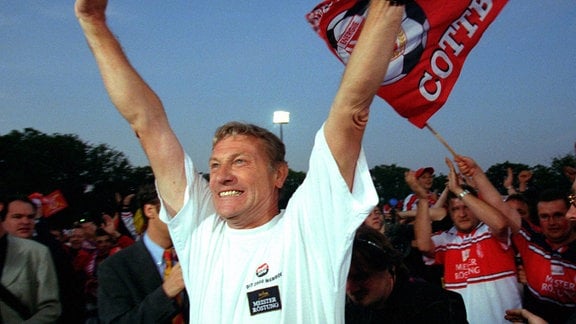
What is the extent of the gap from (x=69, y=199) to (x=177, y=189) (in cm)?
5757

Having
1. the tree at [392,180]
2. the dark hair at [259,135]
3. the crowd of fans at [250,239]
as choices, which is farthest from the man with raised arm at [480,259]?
the tree at [392,180]

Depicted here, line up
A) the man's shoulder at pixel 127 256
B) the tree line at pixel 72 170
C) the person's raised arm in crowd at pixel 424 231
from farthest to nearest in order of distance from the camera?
the tree line at pixel 72 170 < the person's raised arm in crowd at pixel 424 231 < the man's shoulder at pixel 127 256

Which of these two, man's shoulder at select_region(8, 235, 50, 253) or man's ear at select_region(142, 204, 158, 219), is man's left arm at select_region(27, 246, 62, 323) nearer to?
man's shoulder at select_region(8, 235, 50, 253)

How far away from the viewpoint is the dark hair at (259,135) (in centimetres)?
270

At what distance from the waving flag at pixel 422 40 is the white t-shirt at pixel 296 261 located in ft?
6.76

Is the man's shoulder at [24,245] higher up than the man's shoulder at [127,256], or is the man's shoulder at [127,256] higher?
the man's shoulder at [24,245]

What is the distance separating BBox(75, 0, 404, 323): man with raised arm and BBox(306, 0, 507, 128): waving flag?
5.40 ft

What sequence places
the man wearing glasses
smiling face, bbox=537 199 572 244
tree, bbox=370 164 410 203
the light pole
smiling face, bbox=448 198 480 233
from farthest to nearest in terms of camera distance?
tree, bbox=370 164 410 203, the light pole, smiling face, bbox=448 198 480 233, smiling face, bbox=537 199 572 244, the man wearing glasses

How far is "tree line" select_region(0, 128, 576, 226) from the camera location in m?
53.1

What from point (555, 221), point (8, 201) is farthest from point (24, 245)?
point (555, 221)

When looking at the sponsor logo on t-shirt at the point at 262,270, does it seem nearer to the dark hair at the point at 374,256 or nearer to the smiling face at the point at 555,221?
the dark hair at the point at 374,256

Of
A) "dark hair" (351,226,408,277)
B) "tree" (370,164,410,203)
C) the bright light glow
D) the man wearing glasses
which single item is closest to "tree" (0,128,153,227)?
the bright light glow

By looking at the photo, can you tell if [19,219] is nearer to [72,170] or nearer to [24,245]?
[24,245]

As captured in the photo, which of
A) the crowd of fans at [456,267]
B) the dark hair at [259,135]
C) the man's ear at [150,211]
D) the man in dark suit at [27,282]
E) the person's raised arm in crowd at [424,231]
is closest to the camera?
the dark hair at [259,135]
